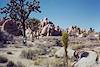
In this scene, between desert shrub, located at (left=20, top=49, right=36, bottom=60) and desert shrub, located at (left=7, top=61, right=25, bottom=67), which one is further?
desert shrub, located at (left=20, top=49, right=36, bottom=60)

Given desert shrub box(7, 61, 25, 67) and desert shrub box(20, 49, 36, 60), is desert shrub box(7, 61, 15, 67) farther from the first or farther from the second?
desert shrub box(20, 49, 36, 60)

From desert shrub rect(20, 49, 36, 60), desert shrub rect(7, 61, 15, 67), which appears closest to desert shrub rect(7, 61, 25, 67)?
desert shrub rect(7, 61, 15, 67)

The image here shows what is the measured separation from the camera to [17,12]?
44.2 metres

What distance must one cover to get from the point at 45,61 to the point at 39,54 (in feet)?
16.0

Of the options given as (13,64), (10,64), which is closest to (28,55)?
(13,64)

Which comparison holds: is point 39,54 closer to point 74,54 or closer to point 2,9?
point 74,54

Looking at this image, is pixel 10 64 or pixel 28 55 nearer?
pixel 10 64

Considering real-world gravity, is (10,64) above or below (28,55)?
below

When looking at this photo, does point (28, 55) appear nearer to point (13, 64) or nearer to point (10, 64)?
point (13, 64)

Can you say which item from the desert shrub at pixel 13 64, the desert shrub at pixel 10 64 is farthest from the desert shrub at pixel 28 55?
the desert shrub at pixel 10 64

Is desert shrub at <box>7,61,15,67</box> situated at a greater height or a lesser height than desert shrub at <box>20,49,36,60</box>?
lesser

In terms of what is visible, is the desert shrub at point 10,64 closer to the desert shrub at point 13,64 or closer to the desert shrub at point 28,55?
the desert shrub at point 13,64

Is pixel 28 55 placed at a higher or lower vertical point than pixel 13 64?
higher

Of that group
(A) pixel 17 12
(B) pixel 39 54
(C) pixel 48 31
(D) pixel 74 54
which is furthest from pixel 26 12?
(C) pixel 48 31
